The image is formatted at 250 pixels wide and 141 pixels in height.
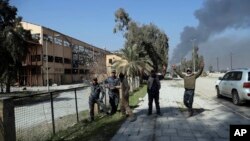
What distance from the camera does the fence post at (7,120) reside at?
8562 millimetres

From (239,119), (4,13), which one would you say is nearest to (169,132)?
(239,119)

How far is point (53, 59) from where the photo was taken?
8338 centimetres

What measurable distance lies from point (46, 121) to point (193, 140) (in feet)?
16.3

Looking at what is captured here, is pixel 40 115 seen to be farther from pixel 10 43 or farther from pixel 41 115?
pixel 10 43

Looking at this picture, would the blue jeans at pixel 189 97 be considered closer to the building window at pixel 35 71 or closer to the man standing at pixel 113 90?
the man standing at pixel 113 90

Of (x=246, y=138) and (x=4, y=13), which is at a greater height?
(x=4, y=13)

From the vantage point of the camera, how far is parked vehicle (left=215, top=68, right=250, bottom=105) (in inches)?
713

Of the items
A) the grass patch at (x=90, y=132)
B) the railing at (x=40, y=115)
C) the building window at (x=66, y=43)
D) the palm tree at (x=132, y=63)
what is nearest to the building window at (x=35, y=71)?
the building window at (x=66, y=43)

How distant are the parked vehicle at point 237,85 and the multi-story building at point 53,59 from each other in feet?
146

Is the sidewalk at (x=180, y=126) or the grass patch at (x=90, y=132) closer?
the sidewalk at (x=180, y=126)

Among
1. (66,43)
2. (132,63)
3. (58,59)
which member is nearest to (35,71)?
(58,59)

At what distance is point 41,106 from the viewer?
12.6 meters

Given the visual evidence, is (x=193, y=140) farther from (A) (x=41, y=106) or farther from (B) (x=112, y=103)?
(B) (x=112, y=103)

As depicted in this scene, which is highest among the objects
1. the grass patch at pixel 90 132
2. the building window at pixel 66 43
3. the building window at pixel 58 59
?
the building window at pixel 66 43
